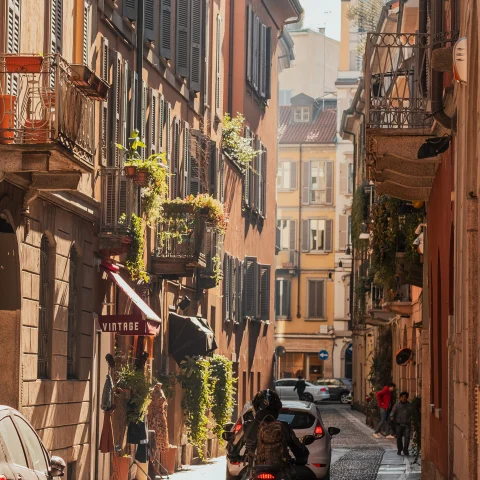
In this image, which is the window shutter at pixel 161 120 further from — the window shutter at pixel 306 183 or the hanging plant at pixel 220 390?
the window shutter at pixel 306 183

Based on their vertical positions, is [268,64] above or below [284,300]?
above

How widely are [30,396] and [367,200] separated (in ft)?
69.5

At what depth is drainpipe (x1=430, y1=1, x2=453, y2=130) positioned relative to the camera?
17.0 m

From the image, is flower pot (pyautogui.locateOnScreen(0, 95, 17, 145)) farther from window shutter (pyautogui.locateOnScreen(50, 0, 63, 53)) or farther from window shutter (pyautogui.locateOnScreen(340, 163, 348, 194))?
window shutter (pyautogui.locateOnScreen(340, 163, 348, 194))

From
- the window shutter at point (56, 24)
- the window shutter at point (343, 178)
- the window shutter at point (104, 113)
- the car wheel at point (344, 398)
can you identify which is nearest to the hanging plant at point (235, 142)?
the window shutter at point (104, 113)

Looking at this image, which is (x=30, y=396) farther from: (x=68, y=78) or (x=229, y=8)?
(x=229, y=8)

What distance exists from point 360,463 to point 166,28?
31.2 ft

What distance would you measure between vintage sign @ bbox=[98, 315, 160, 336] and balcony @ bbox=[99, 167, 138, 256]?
1.05 metres

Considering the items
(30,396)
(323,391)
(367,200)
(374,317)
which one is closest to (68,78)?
(30,396)

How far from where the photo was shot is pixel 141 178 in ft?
70.8

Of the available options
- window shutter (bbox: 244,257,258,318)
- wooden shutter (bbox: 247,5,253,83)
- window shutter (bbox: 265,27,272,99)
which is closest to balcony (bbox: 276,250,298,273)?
window shutter (bbox: 265,27,272,99)

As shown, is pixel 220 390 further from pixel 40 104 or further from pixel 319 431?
pixel 40 104

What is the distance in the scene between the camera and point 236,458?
15.3 meters

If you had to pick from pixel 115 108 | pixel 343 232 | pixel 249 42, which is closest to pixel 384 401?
pixel 249 42
